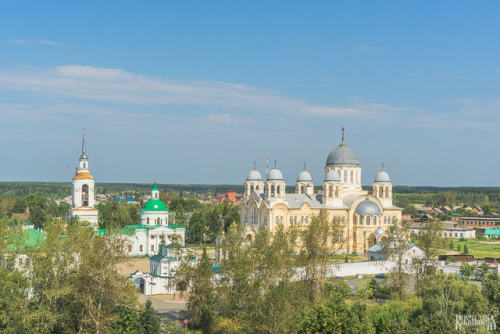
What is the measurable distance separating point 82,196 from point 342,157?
76.3ft

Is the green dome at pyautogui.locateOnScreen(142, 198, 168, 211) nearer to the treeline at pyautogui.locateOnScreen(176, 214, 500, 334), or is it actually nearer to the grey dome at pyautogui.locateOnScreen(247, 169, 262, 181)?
the grey dome at pyautogui.locateOnScreen(247, 169, 262, 181)

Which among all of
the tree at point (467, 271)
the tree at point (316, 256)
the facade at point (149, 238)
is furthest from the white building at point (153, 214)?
the tree at point (467, 271)

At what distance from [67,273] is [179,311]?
306 inches

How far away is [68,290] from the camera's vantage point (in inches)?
876

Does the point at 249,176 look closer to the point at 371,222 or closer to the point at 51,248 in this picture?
the point at 371,222

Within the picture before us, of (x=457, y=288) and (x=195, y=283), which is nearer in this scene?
(x=457, y=288)

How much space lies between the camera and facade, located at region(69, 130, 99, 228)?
163 ft

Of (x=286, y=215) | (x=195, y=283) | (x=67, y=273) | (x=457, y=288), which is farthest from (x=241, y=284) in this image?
(x=286, y=215)

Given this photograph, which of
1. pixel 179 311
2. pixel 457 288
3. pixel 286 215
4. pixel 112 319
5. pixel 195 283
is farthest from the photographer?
pixel 286 215

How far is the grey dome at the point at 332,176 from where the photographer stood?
5025 cm

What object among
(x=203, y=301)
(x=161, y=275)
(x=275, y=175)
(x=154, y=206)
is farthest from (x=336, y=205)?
(x=203, y=301)

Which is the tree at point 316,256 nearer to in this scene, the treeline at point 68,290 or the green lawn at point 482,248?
the treeline at point 68,290

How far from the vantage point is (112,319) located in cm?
2234

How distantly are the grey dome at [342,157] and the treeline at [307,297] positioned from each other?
857 inches
